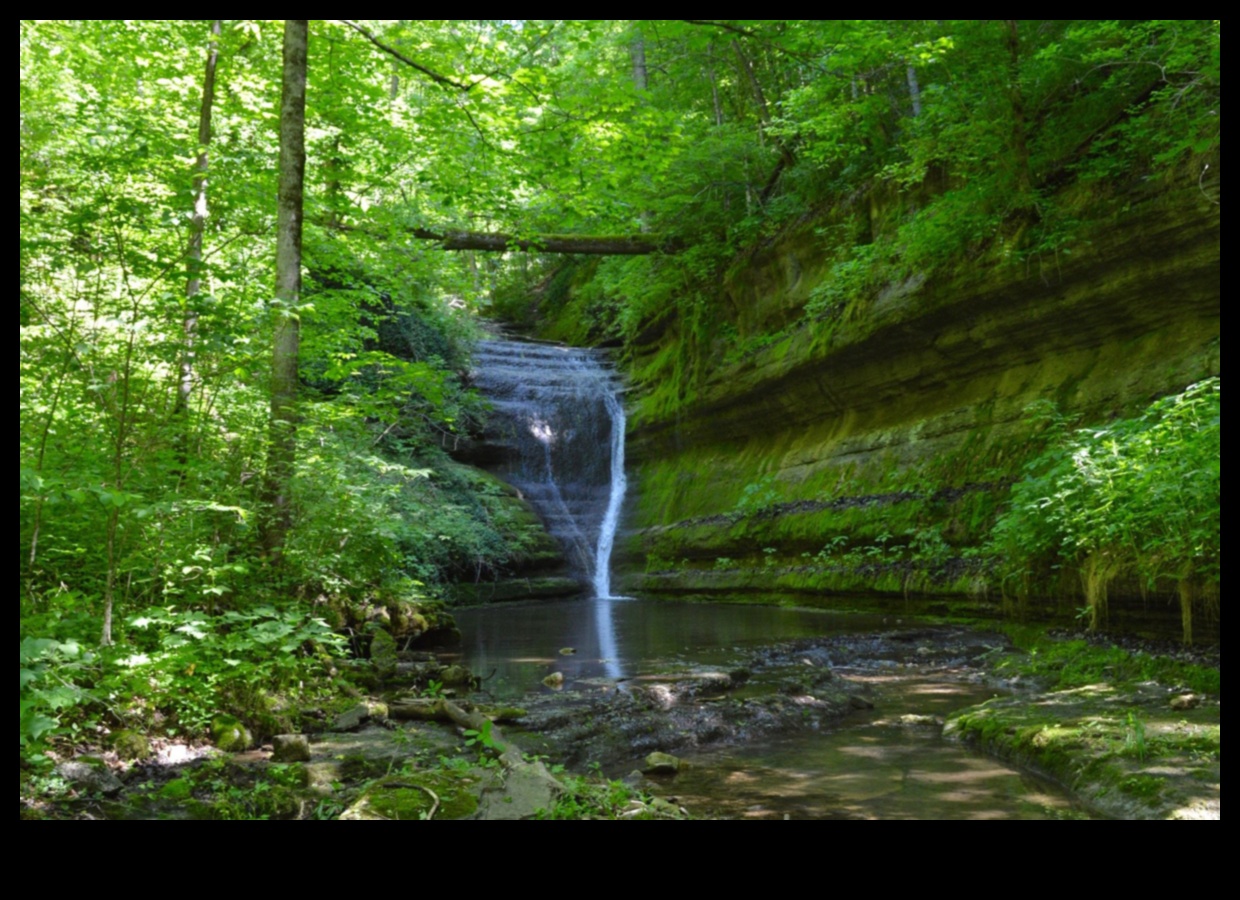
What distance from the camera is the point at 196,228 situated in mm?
7289

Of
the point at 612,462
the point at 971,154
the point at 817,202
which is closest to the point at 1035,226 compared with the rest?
the point at 971,154

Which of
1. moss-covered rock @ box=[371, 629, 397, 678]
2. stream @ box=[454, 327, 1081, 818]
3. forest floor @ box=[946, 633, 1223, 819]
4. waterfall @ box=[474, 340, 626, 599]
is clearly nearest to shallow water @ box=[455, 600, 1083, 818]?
stream @ box=[454, 327, 1081, 818]

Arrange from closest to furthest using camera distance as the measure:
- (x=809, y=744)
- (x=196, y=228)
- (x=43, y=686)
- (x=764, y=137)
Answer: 1. (x=43, y=686)
2. (x=809, y=744)
3. (x=196, y=228)
4. (x=764, y=137)

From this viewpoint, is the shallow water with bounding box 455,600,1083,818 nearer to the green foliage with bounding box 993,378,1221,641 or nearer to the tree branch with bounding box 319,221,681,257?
the green foliage with bounding box 993,378,1221,641

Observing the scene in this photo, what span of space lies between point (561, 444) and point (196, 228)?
14.5 metres

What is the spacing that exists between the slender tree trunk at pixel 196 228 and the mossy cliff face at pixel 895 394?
9.25 m

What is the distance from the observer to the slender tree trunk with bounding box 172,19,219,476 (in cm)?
562

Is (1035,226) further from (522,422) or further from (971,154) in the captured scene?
(522,422)

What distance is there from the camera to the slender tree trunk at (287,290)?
21.2 ft

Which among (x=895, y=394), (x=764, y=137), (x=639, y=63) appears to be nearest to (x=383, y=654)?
(x=895, y=394)

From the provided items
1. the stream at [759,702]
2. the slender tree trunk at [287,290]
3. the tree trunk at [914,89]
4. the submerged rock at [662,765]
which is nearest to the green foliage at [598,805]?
the stream at [759,702]

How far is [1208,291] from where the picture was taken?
9680 mm

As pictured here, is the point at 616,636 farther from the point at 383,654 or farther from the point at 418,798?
the point at 418,798

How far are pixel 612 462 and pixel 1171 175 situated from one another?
14510 mm
